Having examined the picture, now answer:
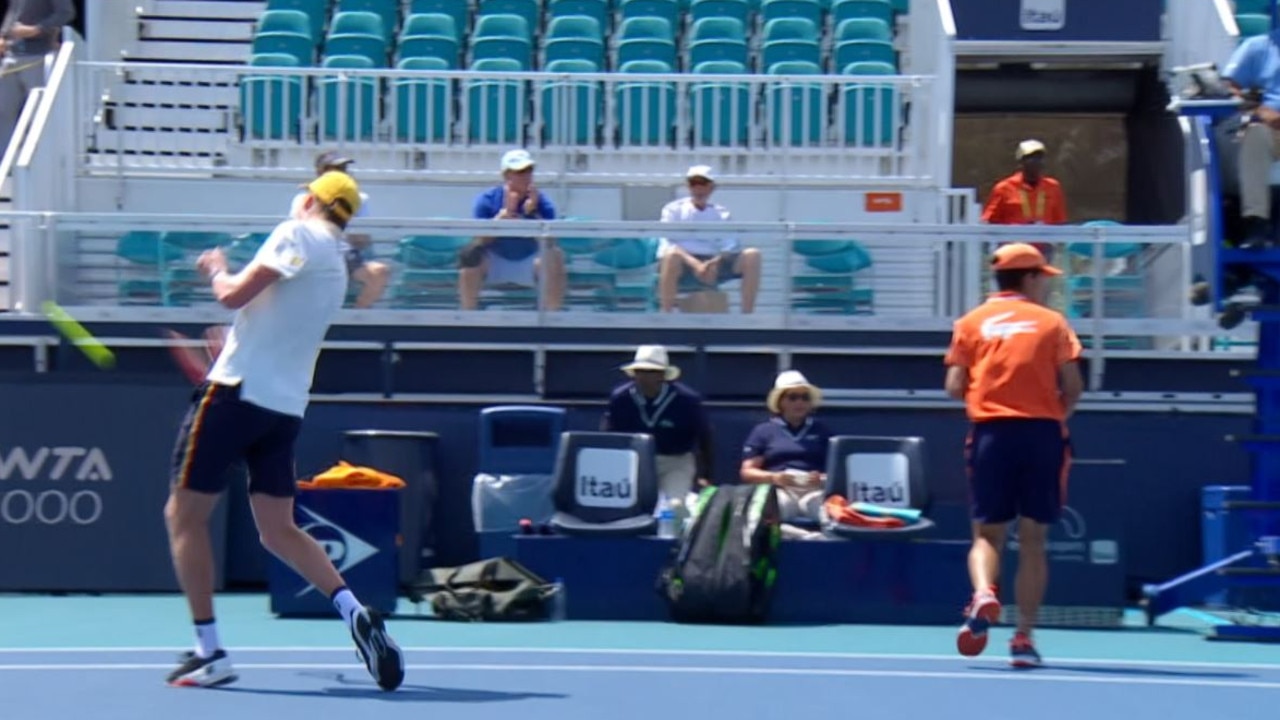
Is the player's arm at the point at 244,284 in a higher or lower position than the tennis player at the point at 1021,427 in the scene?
higher

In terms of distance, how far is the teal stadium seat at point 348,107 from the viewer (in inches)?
587

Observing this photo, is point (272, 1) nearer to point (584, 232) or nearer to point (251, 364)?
point (584, 232)

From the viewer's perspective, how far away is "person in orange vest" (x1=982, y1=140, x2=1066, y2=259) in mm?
13578

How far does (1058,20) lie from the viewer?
17391mm

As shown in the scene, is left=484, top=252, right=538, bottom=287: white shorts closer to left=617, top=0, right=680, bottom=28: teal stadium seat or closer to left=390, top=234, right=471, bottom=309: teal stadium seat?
left=390, top=234, right=471, bottom=309: teal stadium seat

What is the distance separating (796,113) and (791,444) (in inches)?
160

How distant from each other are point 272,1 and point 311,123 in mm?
2599

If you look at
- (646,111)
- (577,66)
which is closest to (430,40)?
(577,66)

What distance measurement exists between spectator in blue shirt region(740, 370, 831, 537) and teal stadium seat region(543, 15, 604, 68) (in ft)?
17.5

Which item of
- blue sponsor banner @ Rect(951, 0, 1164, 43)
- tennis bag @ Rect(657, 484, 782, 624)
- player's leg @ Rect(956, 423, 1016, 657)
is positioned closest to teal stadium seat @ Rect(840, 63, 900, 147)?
blue sponsor banner @ Rect(951, 0, 1164, 43)

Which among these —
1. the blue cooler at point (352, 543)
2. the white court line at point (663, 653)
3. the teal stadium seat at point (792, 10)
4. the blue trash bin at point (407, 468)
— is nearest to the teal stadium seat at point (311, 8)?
the teal stadium seat at point (792, 10)

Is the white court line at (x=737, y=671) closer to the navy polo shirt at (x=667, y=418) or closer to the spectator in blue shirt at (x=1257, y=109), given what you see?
the spectator in blue shirt at (x=1257, y=109)

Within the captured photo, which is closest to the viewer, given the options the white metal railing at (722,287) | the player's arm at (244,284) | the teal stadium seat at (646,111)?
the player's arm at (244,284)

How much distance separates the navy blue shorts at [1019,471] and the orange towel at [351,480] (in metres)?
3.37
